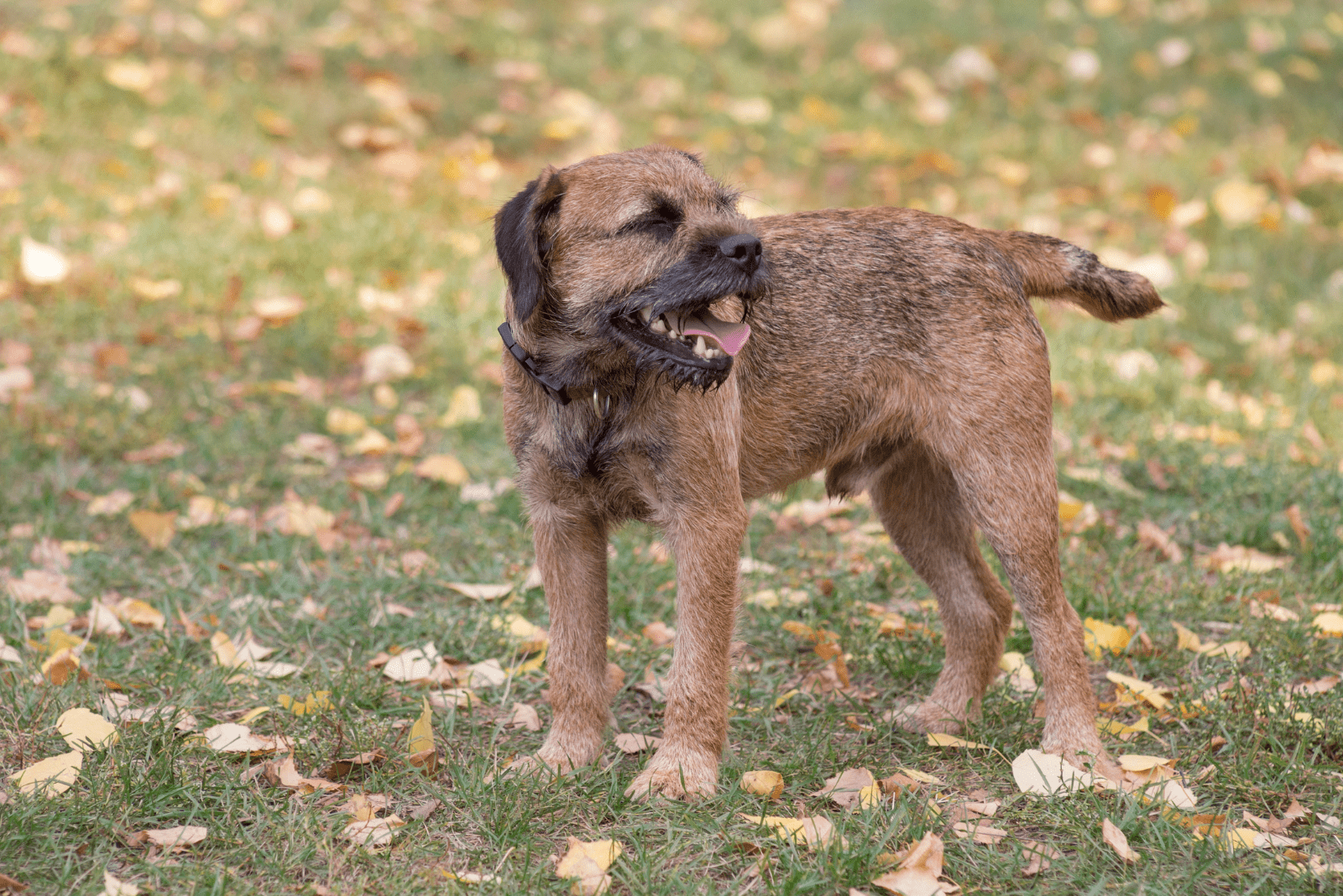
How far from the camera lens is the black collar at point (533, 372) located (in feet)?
11.2

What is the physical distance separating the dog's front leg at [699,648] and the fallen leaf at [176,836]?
114 centimetres

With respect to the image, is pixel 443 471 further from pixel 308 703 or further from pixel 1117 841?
pixel 1117 841

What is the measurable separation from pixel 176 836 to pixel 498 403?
12.3ft

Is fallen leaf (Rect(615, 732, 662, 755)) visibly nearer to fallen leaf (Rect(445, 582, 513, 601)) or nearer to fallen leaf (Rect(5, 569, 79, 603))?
fallen leaf (Rect(445, 582, 513, 601))

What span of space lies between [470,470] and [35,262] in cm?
314

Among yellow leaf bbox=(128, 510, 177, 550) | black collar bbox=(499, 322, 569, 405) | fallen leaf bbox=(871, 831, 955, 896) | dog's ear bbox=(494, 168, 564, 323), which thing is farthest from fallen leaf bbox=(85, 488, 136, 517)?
fallen leaf bbox=(871, 831, 955, 896)

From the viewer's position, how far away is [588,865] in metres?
3.01

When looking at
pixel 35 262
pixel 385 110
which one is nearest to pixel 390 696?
pixel 35 262

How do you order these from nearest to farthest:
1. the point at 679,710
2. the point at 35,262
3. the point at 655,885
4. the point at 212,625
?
the point at 655,885 → the point at 679,710 → the point at 212,625 → the point at 35,262

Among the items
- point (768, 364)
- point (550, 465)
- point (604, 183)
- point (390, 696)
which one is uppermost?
point (604, 183)

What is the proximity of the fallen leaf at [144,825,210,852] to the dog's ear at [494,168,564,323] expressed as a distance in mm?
1583

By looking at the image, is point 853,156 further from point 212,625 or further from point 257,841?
point 257,841

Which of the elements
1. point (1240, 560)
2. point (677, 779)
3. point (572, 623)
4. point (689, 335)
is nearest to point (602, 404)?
point (689, 335)

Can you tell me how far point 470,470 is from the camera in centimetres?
582
